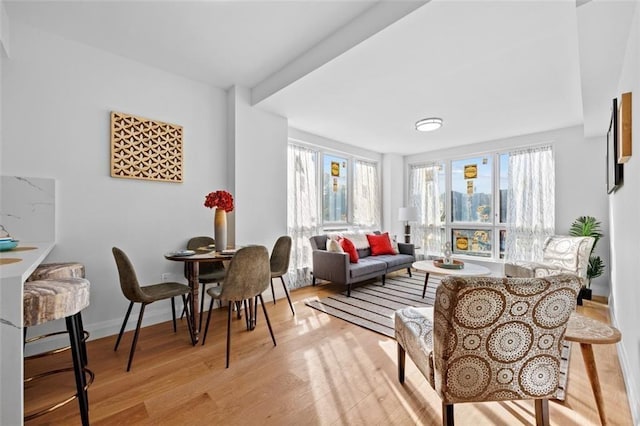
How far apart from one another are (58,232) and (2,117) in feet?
3.14

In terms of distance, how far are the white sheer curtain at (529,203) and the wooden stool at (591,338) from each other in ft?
11.9

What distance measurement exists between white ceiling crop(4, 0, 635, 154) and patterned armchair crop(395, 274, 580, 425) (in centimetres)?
164

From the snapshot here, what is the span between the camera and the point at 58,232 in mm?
2355

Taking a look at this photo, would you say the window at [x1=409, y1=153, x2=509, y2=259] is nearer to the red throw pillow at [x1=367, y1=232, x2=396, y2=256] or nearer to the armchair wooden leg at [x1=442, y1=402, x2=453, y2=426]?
the red throw pillow at [x1=367, y1=232, x2=396, y2=256]

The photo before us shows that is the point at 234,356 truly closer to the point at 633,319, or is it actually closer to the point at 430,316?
the point at 430,316

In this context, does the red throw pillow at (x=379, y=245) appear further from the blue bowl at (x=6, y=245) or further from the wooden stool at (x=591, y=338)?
the blue bowl at (x=6, y=245)

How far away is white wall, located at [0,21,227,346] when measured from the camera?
2246 millimetres

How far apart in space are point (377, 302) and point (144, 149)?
10.4 ft

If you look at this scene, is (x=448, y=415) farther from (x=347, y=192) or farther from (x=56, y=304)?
(x=347, y=192)

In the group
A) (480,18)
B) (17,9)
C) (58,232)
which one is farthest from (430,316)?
(17,9)

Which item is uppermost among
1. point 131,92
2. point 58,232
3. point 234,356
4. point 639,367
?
point 131,92

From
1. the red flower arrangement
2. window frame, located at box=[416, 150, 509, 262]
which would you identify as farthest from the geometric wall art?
window frame, located at box=[416, 150, 509, 262]

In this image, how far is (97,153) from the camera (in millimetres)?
2553

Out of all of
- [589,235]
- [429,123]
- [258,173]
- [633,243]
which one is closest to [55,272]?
[258,173]
